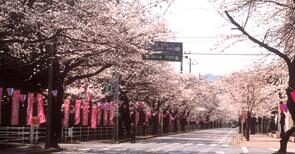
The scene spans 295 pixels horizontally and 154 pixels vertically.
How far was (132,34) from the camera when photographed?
107 ft

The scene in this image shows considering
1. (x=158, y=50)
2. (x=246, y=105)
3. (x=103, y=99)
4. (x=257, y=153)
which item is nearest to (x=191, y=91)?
(x=246, y=105)

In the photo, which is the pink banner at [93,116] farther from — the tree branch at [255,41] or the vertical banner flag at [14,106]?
the tree branch at [255,41]

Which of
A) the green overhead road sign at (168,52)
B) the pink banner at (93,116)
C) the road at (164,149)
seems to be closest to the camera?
the road at (164,149)

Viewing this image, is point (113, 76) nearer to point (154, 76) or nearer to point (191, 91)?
point (154, 76)

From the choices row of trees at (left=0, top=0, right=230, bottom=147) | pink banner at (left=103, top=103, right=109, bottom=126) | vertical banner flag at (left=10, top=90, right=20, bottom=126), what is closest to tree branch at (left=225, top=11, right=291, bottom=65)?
row of trees at (left=0, top=0, right=230, bottom=147)

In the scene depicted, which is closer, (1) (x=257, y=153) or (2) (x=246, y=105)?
(1) (x=257, y=153)

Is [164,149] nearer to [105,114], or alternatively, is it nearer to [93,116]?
[93,116]

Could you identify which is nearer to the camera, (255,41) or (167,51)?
(255,41)

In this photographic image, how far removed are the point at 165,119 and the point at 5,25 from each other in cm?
6287

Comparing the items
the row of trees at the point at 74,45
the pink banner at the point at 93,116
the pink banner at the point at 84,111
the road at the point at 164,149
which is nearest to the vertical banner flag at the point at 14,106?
the row of trees at the point at 74,45

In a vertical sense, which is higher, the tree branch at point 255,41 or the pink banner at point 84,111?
the tree branch at point 255,41

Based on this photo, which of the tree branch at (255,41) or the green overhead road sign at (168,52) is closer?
the tree branch at (255,41)

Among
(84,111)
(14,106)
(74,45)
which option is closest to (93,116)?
(84,111)

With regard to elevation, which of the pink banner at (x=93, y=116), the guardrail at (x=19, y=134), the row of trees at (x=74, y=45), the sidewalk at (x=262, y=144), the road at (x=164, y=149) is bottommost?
the sidewalk at (x=262, y=144)
